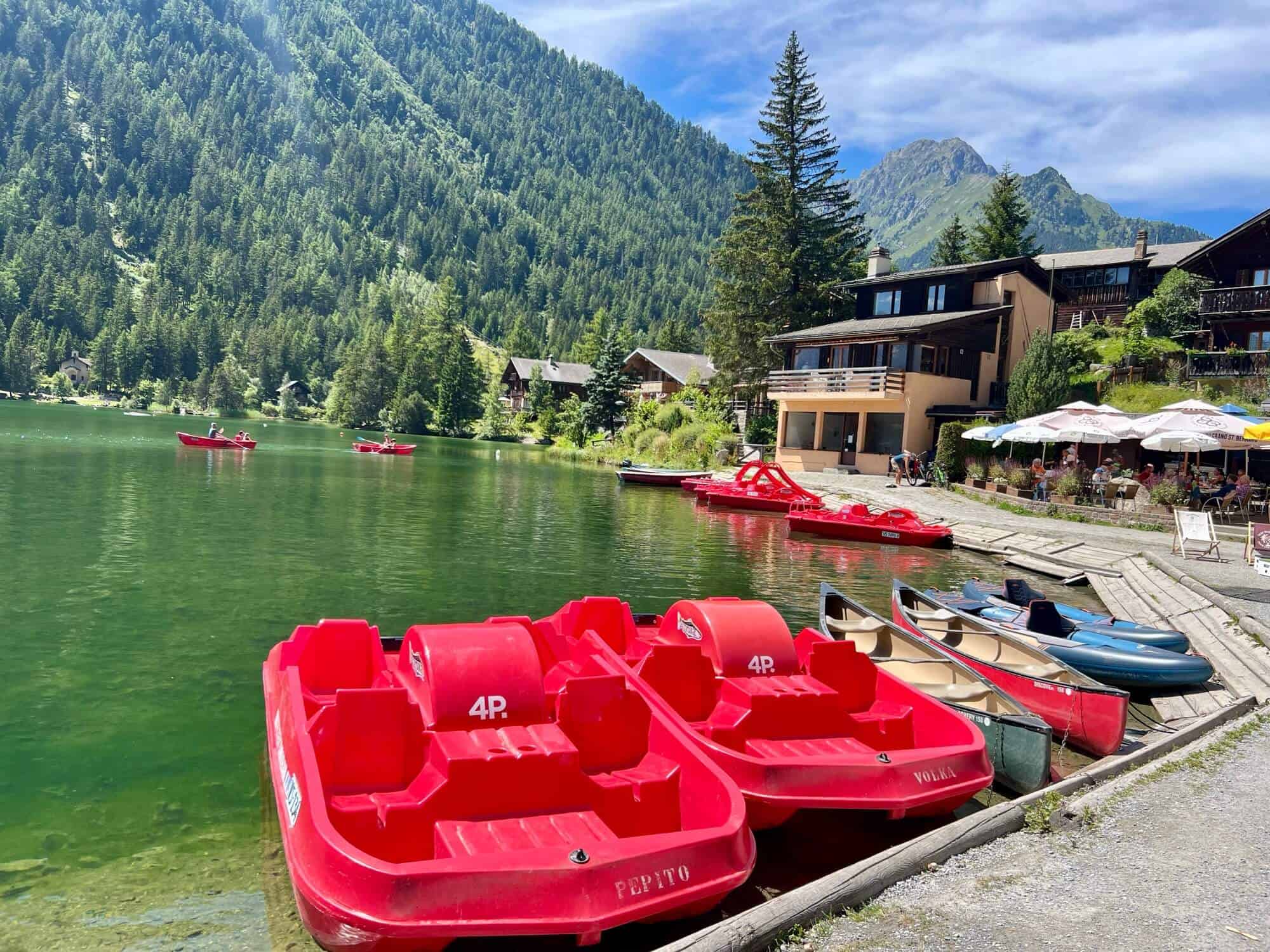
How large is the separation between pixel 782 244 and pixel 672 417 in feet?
46.8

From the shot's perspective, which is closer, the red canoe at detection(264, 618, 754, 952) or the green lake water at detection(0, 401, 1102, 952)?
the red canoe at detection(264, 618, 754, 952)

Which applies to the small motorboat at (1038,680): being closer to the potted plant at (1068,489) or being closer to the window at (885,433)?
the potted plant at (1068,489)

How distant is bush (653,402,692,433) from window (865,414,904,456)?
16.6 meters

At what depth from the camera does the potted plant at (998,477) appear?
3219cm

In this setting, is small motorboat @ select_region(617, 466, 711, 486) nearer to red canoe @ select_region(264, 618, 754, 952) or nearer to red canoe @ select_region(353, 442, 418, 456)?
red canoe @ select_region(353, 442, 418, 456)

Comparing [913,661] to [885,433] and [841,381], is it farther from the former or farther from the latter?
[885,433]

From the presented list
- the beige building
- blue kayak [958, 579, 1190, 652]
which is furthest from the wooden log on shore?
the beige building

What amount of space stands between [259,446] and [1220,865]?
68513mm

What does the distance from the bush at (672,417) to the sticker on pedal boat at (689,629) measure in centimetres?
5018

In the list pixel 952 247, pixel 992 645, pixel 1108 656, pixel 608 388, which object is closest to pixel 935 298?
pixel 952 247

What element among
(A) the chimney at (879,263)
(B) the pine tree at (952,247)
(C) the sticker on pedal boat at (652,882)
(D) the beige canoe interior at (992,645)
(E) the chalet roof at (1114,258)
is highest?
(B) the pine tree at (952,247)

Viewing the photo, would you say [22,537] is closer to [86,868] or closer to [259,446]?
[86,868]

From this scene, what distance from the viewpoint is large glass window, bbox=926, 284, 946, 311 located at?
46531 mm

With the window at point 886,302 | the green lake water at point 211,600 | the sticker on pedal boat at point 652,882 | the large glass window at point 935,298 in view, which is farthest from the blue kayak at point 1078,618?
the window at point 886,302
